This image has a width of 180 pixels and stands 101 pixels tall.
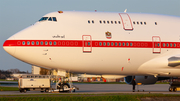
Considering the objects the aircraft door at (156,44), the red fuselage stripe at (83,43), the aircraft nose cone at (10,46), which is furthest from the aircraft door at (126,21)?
the aircraft nose cone at (10,46)

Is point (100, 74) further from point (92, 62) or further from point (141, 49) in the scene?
point (141, 49)

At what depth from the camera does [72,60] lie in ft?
83.8

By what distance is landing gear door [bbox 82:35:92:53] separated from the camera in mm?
25594

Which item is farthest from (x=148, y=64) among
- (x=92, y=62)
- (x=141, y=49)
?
(x=92, y=62)

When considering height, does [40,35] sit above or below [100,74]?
above

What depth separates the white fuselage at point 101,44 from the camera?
82.6 feet

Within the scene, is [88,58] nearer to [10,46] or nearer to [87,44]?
[87,44]

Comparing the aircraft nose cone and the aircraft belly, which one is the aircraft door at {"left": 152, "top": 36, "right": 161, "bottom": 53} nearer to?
the aircraft belly

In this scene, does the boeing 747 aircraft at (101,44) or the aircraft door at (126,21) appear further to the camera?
the aircraft door at (126,21)

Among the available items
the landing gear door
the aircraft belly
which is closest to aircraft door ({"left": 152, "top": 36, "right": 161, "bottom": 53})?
the aircraft belly

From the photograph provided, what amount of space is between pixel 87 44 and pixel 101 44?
4.32 feet

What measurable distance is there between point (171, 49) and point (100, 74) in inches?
295

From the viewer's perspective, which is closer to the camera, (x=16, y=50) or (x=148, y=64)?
(x=16, y=50)

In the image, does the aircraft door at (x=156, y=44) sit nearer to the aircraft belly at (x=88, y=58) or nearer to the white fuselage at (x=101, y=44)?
the white fuselage at (x=101, y=44)
